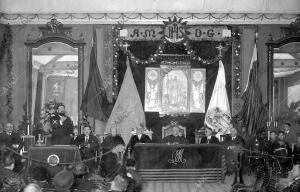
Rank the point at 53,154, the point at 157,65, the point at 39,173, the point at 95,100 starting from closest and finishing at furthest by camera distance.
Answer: the point at 39,173 → the point at 53,154 → the point at 95,100 → the point at 157,65

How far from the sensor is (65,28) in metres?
14.8

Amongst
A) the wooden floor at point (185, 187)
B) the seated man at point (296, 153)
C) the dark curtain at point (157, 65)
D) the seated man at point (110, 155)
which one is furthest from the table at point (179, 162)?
the dark curtain at point (157, 65)

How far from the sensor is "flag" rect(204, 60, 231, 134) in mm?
14547

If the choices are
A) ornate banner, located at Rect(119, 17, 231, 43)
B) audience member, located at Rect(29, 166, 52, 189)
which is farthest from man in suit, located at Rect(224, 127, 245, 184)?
audience member, located at Rect(29, 166, 52, 189)

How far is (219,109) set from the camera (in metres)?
14.6

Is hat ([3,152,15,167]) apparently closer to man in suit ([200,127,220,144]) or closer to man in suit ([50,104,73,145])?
man in suit ([50,104,73,145])

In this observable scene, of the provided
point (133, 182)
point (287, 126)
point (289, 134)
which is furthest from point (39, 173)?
point (289, 134)

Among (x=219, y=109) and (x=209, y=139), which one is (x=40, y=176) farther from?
(x=219, y=109)

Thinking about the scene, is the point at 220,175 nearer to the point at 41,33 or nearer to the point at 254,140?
the point at 254,140

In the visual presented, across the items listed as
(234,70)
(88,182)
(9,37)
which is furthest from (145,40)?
(88,182)

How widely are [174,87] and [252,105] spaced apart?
245 cm

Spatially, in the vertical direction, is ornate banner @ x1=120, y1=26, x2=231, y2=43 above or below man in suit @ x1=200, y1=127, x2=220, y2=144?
above

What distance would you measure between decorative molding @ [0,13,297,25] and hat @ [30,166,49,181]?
6.02 metres

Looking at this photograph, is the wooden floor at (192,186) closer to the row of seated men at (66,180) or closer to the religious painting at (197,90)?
the row of seated men at (66,180)
